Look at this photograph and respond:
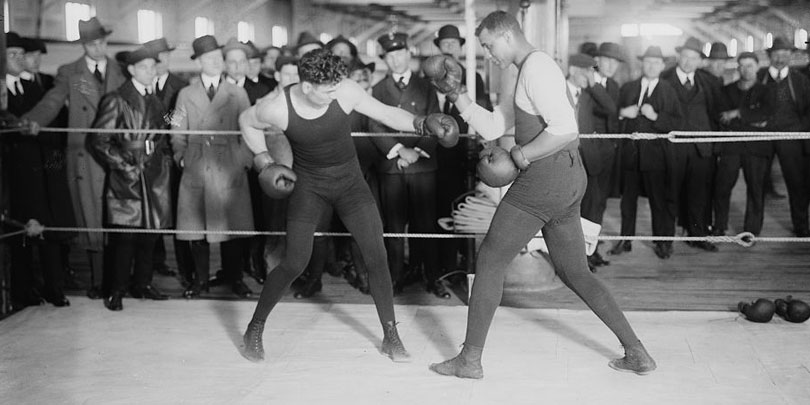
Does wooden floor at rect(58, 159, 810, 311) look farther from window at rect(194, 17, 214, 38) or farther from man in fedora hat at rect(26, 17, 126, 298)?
window at rect(194, 17, 214, 38)

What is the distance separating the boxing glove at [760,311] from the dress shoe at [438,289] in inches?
59.6

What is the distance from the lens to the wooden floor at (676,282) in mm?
5129

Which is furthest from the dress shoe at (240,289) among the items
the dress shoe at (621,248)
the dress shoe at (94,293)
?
the dress shoe at (621,248)

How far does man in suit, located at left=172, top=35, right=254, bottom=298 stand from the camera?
5316 millimetres

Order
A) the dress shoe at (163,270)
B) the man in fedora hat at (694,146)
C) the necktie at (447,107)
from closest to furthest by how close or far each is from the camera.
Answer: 1. the necktie at (447,107)
2. the dress shoe at (163,270)
3. the man in fedora hat at (694,146)

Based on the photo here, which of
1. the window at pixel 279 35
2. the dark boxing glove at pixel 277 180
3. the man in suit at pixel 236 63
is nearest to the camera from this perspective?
the dark boxing glove at pixel 277 180

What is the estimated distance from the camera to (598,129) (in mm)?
6664

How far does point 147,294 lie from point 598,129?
10.5ft

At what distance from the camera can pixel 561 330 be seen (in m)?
4.50

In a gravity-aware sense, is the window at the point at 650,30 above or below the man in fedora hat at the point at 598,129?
above

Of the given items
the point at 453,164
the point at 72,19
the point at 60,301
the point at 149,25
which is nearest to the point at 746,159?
the point at 453,164

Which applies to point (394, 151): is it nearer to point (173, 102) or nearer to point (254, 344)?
point (173, 102)

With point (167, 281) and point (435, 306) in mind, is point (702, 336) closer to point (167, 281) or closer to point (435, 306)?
point (435, 306)

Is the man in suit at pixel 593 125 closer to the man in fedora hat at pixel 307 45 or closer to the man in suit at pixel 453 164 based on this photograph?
A: the man in suit at pixel 453 164
